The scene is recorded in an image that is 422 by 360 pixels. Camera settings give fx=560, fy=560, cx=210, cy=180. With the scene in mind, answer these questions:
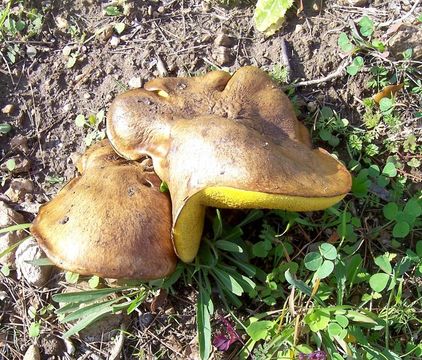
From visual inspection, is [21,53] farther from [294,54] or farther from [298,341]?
[298,341]

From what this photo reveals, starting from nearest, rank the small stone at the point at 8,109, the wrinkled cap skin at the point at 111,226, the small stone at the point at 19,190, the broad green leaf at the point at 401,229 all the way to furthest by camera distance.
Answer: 1. the wrinkled cap skin at the point at 111,226
2. the broad green leaf at the point at 401,229
3. the small stone at the point at 19,190
4. the small stone at the point at 8,109

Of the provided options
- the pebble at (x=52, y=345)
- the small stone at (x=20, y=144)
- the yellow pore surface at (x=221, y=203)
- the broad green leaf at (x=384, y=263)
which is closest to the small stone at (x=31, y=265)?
the pebble at (x=52, y=345)

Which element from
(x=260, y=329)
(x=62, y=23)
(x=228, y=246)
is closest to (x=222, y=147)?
A: (x=228, y=246)

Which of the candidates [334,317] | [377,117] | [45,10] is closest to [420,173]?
[377,117]

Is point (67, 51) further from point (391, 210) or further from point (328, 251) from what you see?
point (391, 210)

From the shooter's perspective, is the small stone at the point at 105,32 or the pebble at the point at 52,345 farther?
the small stone at the point at 105,32

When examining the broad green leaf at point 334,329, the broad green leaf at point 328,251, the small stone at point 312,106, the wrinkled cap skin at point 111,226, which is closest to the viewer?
the wrinkled cap skin at point 111,226

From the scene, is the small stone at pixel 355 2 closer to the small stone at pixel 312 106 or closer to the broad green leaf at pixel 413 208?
the small stone at pixel 312 106

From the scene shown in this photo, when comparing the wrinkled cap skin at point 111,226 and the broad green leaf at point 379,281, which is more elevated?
the wrinkled cap skin at point 111,226

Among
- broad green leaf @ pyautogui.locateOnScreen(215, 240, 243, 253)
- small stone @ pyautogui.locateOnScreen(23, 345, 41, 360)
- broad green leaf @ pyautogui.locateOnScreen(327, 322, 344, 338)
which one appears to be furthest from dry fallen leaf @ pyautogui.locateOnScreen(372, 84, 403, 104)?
small stone @ pyautogui.locateOnScreen(23, 345, 41, 360)
